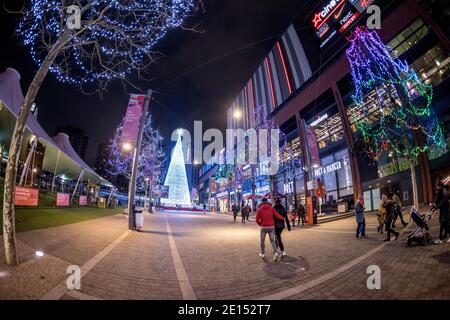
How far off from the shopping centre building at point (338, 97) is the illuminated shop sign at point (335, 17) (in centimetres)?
13

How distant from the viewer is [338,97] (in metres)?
26.7

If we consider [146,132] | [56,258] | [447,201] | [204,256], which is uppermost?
[146,132]

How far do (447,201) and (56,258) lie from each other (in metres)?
11.6

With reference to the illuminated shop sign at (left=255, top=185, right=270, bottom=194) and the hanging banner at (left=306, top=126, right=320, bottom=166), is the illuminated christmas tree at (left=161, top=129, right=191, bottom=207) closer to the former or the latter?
the illuminated shop sign at (left=255, top=185, right=270, bottom=194)

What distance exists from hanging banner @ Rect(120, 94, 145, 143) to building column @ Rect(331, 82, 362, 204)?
2321 cm

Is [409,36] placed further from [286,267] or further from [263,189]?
[263,189]

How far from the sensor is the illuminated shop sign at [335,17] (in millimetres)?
26062

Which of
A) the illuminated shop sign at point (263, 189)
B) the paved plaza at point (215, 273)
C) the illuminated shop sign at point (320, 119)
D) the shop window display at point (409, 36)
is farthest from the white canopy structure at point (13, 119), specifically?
the illuminated shop sign at point (263, 189)

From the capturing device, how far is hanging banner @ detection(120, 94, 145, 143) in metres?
12.8

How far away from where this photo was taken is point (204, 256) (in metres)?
6.66

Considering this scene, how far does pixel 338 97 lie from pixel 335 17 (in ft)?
39.1
